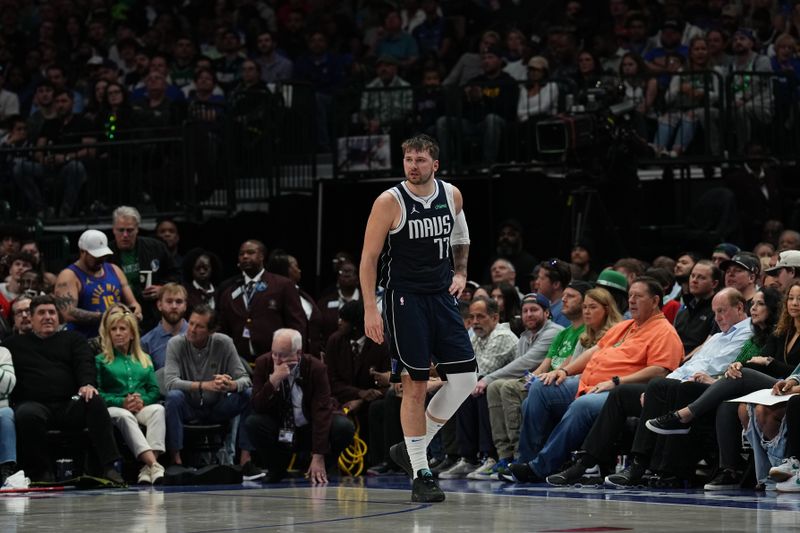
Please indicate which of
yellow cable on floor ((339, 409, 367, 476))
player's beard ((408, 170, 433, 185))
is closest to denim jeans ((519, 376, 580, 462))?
yellow cable on floor ((339, 409, 367, 476))

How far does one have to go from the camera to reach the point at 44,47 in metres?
21.4

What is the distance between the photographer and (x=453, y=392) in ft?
A: 31.7

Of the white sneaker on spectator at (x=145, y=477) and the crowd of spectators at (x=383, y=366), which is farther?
the white sneaker on spectator at (x=145, y=477)

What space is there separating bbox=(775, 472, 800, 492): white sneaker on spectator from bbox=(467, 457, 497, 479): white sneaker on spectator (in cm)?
269

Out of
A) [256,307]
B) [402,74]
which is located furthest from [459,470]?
[402,74]

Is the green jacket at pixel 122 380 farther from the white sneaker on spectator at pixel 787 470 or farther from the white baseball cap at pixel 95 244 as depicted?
the white sneaker on spectator at pixel 787 470

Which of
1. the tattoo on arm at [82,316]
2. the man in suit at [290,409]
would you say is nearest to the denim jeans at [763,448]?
the man in suit at [290,409]

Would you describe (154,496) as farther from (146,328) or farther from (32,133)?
(32,133)

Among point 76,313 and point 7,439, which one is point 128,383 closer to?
point 76,313

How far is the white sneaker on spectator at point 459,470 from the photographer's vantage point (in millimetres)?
12180

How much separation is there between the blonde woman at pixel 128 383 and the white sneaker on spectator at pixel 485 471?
2.48 meters

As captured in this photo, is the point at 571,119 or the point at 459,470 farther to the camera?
the point at 571,119

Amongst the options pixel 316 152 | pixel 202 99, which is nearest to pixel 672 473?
pixel 316 152

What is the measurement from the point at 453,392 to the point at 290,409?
298 centimetres
